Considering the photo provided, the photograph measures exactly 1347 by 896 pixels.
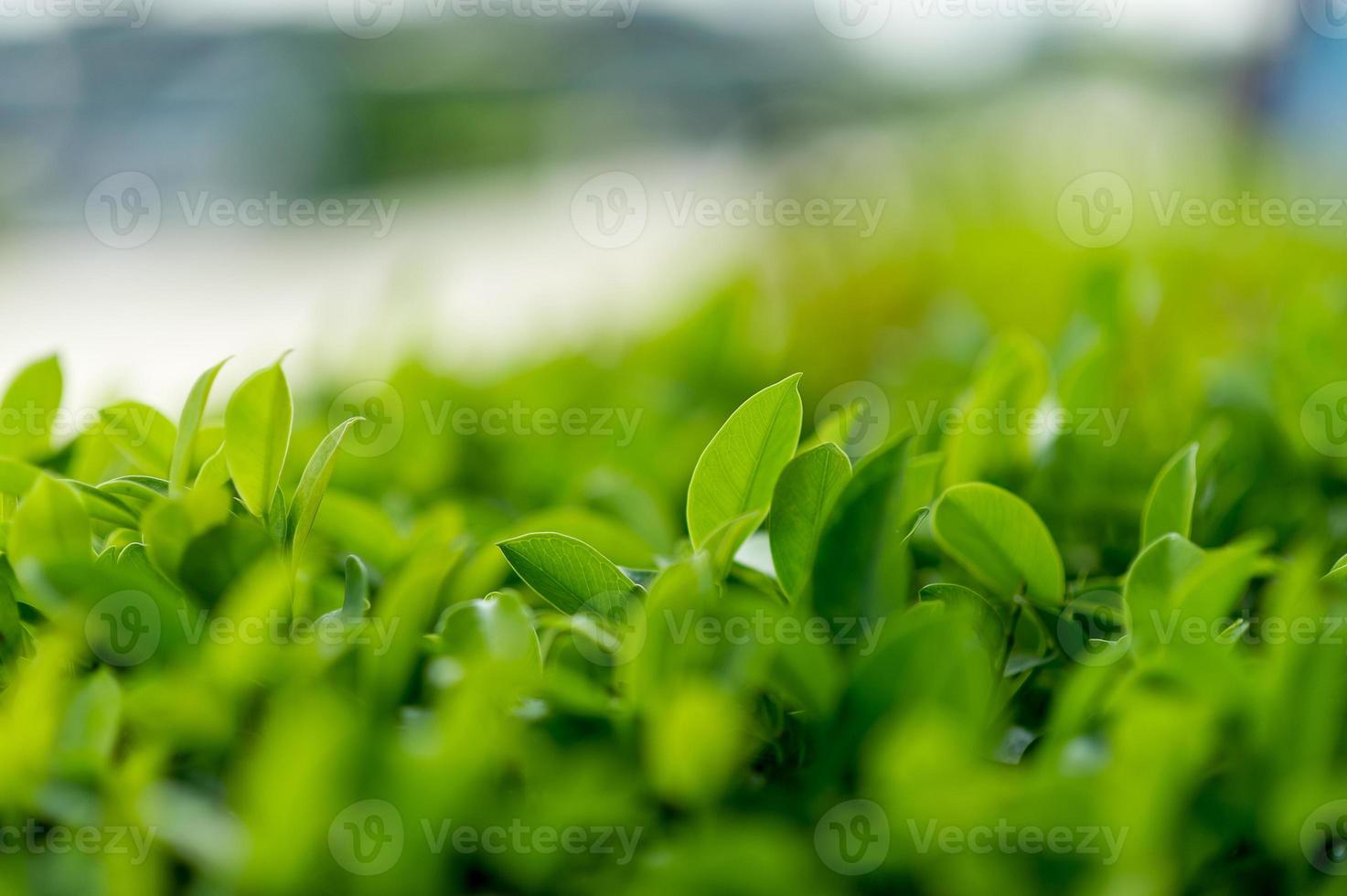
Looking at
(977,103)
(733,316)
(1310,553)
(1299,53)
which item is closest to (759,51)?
(977,103)

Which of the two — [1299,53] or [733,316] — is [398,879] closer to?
[733,316]

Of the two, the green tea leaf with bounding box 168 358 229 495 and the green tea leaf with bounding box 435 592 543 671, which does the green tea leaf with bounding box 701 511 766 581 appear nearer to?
the green tea leaf with bounding box 435 592 543 671

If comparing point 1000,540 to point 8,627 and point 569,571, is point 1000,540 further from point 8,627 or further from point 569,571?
point 8,627
